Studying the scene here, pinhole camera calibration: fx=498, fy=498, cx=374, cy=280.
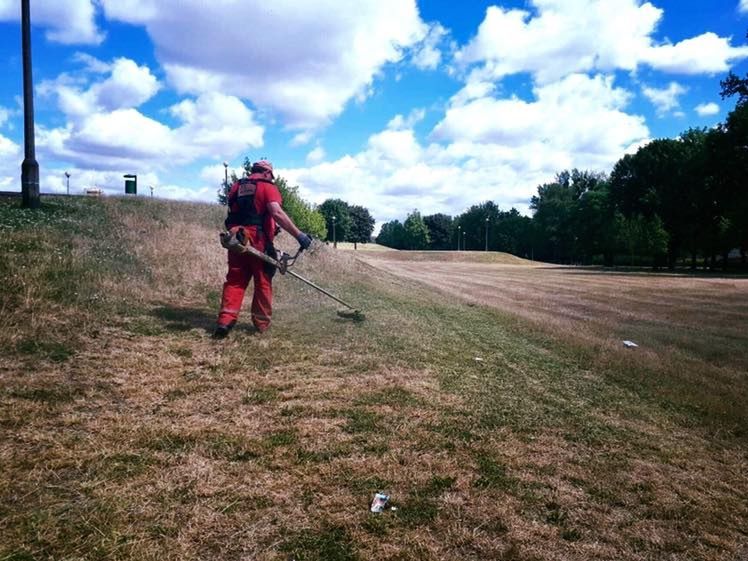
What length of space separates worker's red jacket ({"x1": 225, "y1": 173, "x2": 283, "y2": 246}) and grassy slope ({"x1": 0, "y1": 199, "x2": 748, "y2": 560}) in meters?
1.64

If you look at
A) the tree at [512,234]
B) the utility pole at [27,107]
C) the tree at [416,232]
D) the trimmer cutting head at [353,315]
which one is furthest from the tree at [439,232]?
the trimmer cutting head at [353,315]

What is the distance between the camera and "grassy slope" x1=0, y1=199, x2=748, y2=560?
302 cm

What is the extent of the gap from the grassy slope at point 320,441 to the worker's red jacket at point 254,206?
164cm

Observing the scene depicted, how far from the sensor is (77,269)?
8094 mm

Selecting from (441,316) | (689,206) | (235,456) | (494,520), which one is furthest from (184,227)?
(689,206)

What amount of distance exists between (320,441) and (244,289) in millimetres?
3851

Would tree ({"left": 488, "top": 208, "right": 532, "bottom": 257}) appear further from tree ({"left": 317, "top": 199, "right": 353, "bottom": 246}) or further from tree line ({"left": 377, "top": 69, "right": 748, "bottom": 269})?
tree ({"left": 317, "top": 199, "right": 353, "bottom": 246})

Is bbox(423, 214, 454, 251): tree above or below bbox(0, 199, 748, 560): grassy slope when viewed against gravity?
above

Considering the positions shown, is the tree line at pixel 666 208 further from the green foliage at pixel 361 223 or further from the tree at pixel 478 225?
the green foliage at pixel 361 223

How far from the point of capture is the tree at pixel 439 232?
138875 millimetres

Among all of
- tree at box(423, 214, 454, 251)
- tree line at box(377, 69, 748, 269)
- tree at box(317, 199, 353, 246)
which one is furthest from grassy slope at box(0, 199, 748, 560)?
tree at box(423, 214, 454, 251)

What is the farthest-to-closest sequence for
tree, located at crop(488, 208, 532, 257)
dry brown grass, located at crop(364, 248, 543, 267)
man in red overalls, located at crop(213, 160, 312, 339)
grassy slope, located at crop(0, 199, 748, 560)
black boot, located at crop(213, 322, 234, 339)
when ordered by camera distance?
1. tree, located at crop(488, 208, 532, 257)
2. dry brown grass, located at crop(364, 248, 543, 267)
3. man in red overalls, located at crop(213, 160, 312, 339)
4. black boot, located at crop(213, 322, 234, 339)
5. grassy slope, located at crop(0, 199, 748, 560)

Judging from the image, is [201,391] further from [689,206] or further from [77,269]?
[689,206]

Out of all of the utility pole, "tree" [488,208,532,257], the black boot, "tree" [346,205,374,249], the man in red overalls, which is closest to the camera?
the black boot
